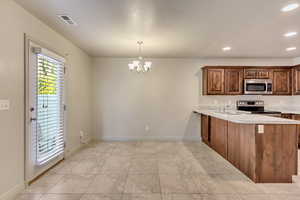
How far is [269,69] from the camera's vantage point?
5523 mm

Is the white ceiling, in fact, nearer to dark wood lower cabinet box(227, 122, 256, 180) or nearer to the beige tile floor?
dark wood lower cabinet box(227, 122, 256, 180)

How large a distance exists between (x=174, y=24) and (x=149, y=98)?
2967mm

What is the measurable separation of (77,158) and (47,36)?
2.52 m

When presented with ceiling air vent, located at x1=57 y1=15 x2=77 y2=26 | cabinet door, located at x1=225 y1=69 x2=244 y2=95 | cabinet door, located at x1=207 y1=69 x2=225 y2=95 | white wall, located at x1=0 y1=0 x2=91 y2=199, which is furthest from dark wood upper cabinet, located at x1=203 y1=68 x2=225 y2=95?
white wall, located at x1=0 y1=0 x2=91 y2=199

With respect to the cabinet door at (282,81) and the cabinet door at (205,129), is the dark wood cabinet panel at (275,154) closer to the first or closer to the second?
the cabinet door at (205,129)

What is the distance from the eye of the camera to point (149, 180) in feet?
9.84

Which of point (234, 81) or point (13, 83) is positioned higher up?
point (234, 81)

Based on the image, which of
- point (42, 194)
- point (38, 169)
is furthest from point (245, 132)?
point (38, 169)

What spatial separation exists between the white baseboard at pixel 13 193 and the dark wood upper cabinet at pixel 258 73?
5.76 m

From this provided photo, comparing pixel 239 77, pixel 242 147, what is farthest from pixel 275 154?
pixel 239 77

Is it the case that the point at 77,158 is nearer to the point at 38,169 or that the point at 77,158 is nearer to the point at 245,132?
the point at 38,169

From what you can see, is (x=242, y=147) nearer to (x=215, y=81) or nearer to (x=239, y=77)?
(x=215, y=81)

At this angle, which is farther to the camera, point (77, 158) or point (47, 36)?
point (77, 158)

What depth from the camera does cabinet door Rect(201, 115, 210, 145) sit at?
5139 millimetres
